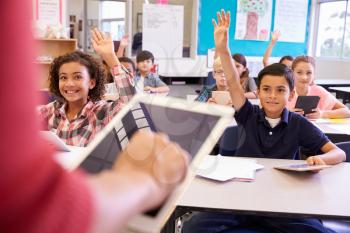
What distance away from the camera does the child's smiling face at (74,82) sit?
224 centimetres

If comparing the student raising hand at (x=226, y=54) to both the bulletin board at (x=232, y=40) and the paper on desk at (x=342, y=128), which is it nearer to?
the paper on desk at (x=342, y=128)

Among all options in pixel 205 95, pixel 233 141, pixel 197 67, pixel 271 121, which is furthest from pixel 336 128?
pixel 197 67

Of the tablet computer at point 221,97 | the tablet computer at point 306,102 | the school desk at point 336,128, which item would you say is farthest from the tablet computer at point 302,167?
the tablet computer at point 306,102

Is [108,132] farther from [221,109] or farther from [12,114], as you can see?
[12,114]

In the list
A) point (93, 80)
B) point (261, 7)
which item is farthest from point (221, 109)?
point (261, 7)

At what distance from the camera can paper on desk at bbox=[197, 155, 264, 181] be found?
170cm

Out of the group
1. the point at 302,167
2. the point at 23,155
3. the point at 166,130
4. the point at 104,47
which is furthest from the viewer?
the point at 104,47

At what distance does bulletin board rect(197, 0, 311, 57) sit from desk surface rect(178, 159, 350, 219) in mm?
5235

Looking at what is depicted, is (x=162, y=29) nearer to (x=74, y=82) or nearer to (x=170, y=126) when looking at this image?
(x=74, y=82)

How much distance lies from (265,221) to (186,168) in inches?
55.4

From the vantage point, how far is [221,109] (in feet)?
1.99

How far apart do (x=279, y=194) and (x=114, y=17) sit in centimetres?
620

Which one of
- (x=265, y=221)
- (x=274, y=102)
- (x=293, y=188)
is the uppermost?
(x=274, y=102)

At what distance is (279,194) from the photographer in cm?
155
